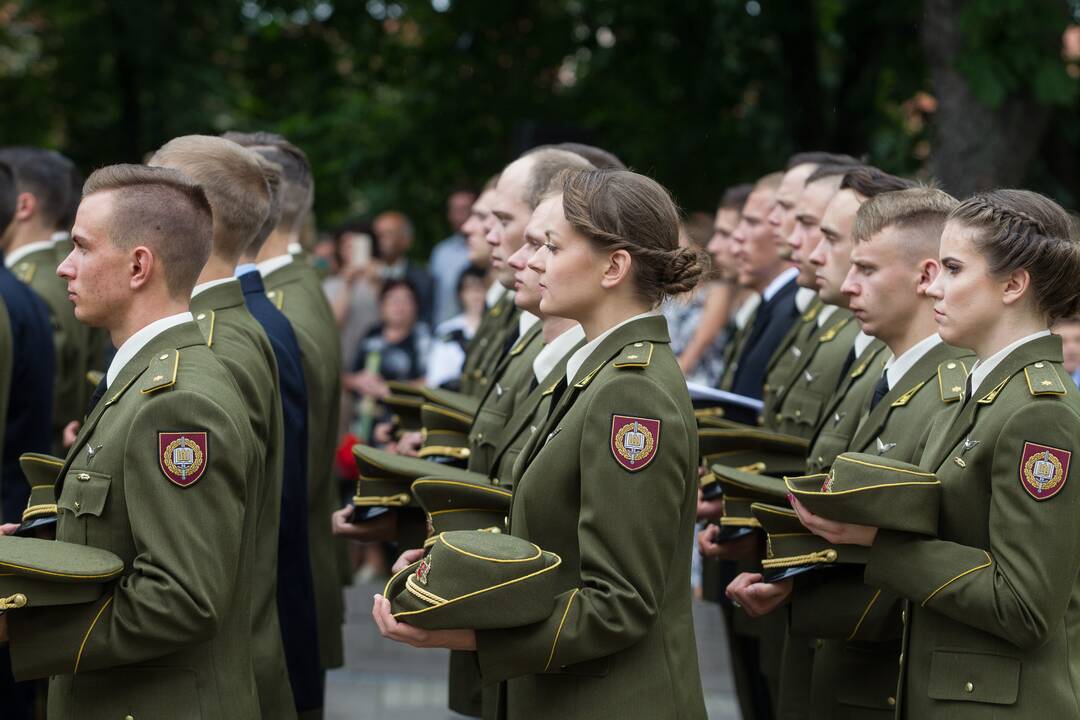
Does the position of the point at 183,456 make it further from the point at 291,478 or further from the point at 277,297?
the point at 277,297

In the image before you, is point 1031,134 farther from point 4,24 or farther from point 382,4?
point 4,24

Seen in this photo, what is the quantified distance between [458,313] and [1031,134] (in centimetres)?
396

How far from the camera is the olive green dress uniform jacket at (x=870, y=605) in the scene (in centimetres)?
374

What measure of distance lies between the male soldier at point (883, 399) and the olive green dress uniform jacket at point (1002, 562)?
14.5 inches

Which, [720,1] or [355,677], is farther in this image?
[720,1]

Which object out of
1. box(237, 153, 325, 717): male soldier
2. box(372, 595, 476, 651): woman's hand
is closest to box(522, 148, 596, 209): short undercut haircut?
box(237, 153, 325, 717): male soldier

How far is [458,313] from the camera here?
1068 cm

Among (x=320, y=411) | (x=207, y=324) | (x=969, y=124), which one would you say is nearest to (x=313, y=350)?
(x=320, y=411)

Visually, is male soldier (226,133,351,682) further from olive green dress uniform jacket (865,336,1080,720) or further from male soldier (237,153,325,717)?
olive green dress uniform jacket (865,336,1080,720)

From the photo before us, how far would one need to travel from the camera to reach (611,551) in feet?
10.1

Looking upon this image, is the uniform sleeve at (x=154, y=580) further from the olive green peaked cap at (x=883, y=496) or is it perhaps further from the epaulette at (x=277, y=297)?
the epaulette at (x=277, y=297)

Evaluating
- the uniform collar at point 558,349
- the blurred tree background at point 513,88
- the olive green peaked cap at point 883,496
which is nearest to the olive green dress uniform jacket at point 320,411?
the uniform collar at point 558,349

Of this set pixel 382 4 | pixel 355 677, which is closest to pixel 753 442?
pixel 355 677

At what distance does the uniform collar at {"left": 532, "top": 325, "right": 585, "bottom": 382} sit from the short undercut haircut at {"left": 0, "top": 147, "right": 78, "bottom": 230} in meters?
3.36
